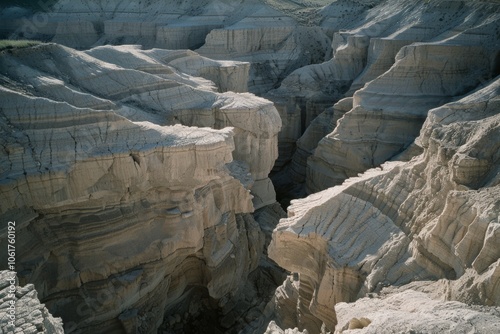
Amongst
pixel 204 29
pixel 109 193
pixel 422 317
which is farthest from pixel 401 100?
pixel 204 29

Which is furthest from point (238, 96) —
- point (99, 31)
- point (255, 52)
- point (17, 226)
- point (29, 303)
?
point (99, 31)

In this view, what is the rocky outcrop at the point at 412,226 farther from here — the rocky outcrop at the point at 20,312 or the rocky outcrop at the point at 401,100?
the rocky outcrop at the point at 401,100

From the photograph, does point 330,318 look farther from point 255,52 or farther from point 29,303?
point 255,52

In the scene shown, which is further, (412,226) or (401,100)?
(401,100)

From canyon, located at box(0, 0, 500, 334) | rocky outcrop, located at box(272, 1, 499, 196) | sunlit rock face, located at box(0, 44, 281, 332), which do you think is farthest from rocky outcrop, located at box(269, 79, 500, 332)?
rocky outcrop, located at box(272, 1, 499, 196)

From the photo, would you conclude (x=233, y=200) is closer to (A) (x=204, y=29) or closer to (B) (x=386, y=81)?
(B) (x=386, y=81)

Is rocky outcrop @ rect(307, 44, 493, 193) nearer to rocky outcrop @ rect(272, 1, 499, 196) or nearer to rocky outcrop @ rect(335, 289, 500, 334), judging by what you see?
rocky outcrop @ rect(272, 1, 499, 196)
